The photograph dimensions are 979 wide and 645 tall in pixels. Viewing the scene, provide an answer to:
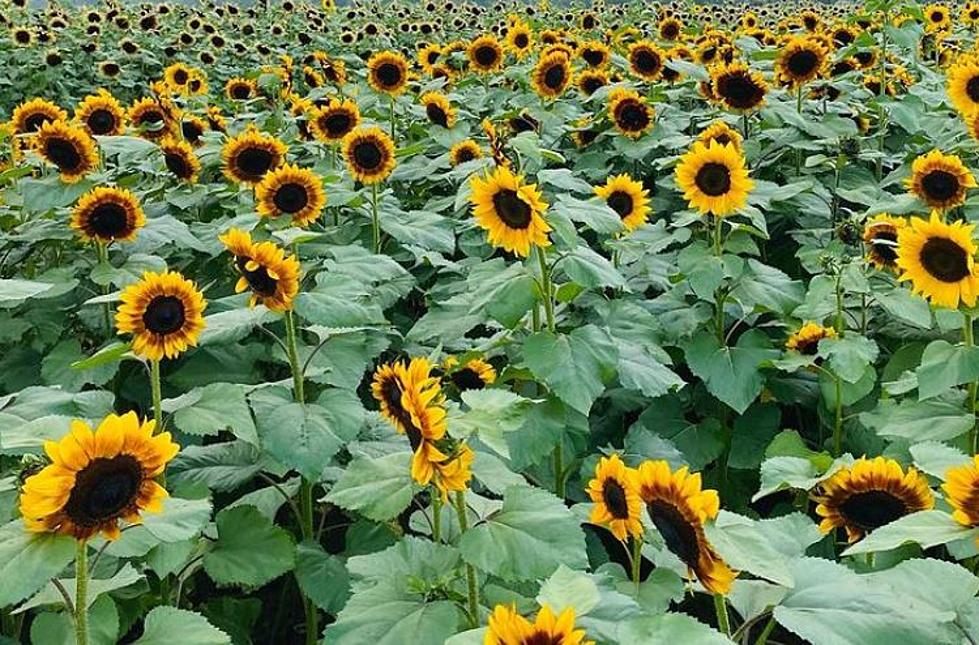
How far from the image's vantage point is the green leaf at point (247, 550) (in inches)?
80.0

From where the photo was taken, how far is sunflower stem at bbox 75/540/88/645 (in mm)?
1462

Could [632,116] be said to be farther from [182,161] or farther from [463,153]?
[182,161]

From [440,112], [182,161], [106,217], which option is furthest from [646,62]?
[106,217]

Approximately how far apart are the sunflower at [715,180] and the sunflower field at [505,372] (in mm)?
11

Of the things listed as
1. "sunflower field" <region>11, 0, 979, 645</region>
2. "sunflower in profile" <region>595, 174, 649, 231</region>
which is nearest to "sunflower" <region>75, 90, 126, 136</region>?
"sunflower field" <region>11, 0, 979, 645</region>

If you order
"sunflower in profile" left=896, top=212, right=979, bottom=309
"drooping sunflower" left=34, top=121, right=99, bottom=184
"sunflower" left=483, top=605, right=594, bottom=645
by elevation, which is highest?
"sunflower" left=483, top=605, right=594, bottom=645

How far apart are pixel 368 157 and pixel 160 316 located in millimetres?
1624

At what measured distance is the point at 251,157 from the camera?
354cm

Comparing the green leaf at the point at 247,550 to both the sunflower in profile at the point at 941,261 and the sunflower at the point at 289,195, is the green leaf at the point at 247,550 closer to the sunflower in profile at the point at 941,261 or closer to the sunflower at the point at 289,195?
the sunflower at the point at 289,195

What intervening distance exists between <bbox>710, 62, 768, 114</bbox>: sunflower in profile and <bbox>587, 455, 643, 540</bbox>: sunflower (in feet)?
9.12

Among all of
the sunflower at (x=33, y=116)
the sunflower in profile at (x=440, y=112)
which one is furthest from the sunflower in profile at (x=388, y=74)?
the sunflower at (x=33, y=116)

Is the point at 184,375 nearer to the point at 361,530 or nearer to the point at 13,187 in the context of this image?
the point at 361,530

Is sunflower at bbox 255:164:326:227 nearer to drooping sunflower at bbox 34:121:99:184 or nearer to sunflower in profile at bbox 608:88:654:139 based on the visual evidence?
drooping sunflower at bbox 34:121:99:184

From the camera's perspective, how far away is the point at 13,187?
12.9ft
